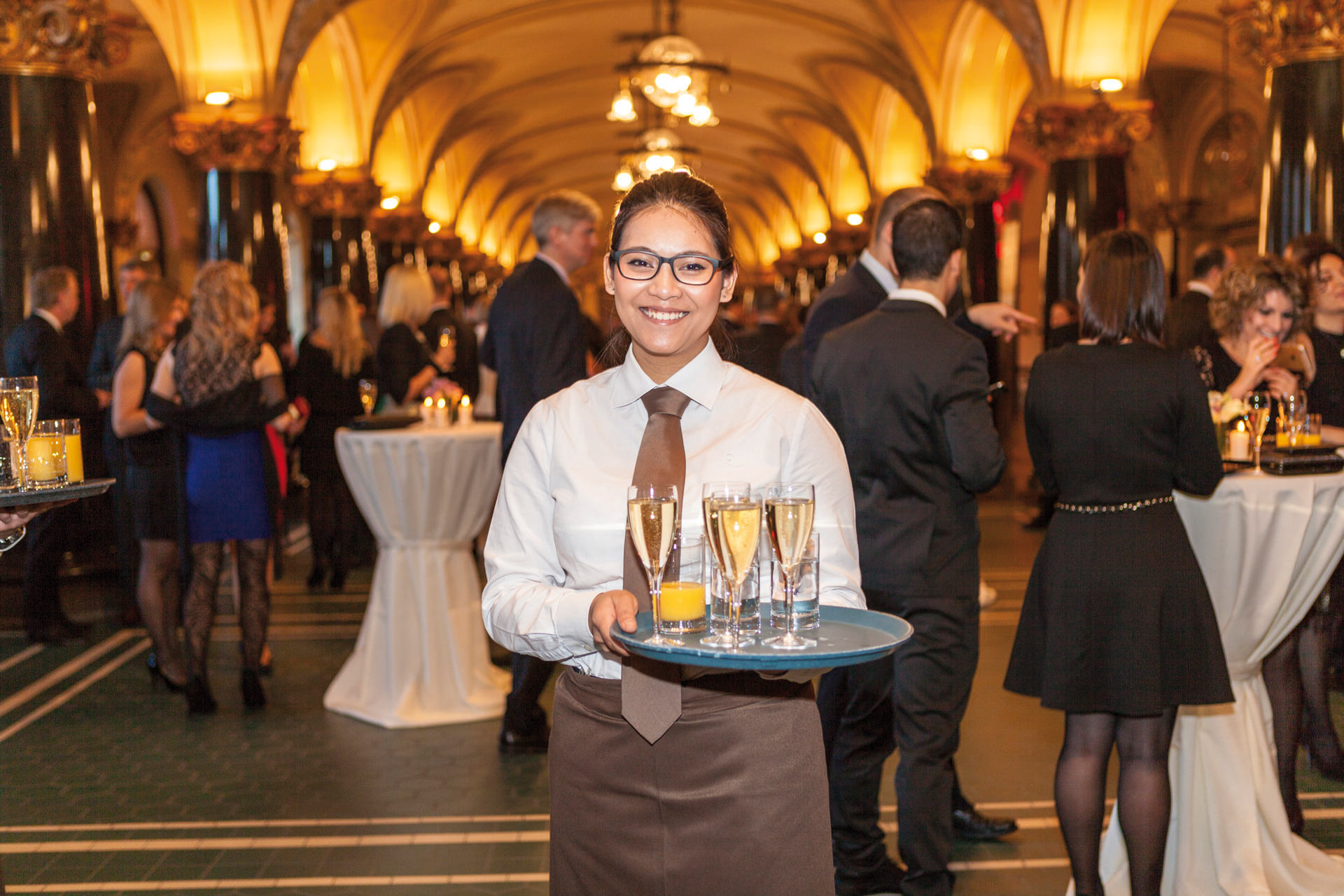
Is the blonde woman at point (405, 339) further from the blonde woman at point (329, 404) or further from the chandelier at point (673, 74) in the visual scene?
the chandelier at point (673, 74)

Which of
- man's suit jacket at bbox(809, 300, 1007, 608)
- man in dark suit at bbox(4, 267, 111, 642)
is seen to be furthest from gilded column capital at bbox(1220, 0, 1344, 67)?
man in dark suit at bbox(4, 267, 111, 642)

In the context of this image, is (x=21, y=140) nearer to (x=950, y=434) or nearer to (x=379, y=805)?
(x=379, y=805)

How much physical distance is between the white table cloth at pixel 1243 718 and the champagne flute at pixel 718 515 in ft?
6.95

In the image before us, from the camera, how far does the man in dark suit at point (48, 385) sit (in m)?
6.29

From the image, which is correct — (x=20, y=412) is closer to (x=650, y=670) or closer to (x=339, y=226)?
(x=650, y=670)

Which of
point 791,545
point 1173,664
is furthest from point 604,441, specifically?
point 1173,664

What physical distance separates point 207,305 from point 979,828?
3623 millimetres

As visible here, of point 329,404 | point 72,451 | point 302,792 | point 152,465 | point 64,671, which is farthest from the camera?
point 329,404

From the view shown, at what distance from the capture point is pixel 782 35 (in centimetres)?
1692

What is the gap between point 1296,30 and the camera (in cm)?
700

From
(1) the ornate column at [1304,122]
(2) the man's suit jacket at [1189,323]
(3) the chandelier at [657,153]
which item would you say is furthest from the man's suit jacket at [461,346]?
(3) the chandelier at [657,153]

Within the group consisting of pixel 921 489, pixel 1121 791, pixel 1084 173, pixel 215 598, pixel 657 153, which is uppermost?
pixel 657 153

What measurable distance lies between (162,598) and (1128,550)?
4.40m

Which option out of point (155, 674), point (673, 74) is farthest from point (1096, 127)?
point (155, 674)
